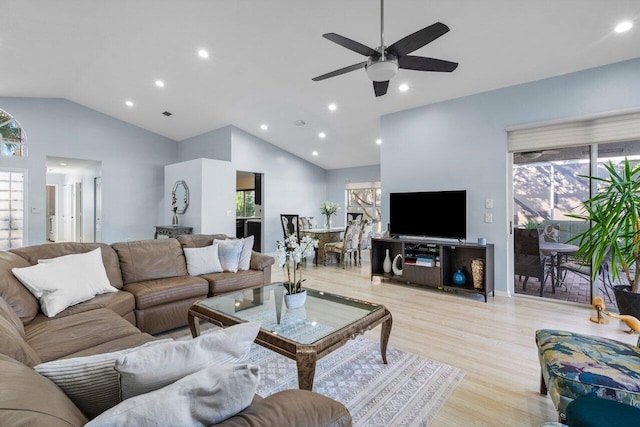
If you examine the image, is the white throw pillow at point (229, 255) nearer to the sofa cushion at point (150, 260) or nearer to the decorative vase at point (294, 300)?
the sofa cushion at point (150, 260)

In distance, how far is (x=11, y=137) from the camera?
6.25 m

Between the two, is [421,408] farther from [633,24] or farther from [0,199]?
[0,199]

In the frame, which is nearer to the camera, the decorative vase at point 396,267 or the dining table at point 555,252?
the dining table at point 555,252

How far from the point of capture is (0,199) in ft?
20.3

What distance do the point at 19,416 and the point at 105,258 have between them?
283 centimetres

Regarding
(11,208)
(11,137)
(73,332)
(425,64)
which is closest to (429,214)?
(425,64)

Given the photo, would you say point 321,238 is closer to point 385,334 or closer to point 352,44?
point 385,334

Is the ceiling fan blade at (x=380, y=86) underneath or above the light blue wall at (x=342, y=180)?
above

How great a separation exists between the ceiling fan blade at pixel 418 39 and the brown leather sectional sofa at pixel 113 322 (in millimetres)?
2467

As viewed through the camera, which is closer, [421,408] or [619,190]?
[421,408]

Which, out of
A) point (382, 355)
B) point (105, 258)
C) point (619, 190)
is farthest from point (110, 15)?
point (619, 190)

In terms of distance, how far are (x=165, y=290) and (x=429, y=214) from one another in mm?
3721

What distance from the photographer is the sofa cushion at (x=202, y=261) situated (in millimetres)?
3483

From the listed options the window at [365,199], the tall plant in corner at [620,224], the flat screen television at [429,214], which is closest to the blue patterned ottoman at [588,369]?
the tall plant in corner at [620,224]
